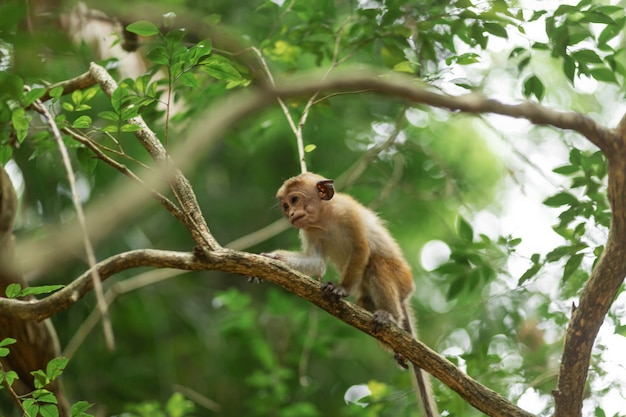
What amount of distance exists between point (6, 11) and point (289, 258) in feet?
12.4

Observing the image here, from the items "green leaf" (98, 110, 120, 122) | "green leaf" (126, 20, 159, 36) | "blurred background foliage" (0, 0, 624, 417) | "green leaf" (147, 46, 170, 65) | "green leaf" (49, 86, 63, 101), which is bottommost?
"blurred background foliage" (0, 0, 624, 417)

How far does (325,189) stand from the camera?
616 centimetres

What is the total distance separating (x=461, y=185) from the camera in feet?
28.7

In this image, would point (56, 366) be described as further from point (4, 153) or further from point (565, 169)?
point (565, 169)

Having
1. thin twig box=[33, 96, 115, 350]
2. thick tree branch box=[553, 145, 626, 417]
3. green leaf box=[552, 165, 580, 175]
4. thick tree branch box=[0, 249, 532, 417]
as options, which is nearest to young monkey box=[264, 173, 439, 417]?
thick tree branch box=[0, 249, 532, 417]

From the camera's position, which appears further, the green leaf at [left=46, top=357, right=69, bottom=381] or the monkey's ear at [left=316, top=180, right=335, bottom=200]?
the monkey's ear at [left=316, top=180, right=335, bottom=200]

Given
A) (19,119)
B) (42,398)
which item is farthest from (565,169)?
(42,398)

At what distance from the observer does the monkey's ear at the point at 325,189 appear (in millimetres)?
6141

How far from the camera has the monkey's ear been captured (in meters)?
6.14

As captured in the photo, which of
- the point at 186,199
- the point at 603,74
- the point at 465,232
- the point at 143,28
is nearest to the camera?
the point at 143,28

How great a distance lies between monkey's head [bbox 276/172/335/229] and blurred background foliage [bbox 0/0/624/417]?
72cm

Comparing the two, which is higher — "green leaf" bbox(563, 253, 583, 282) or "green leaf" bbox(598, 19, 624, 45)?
"green leaf" bbox(598, 19, 624, 45)

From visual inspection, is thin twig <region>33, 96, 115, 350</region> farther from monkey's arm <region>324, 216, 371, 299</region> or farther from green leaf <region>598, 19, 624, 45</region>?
green leaf <region>598, 19, 624, 45</region>

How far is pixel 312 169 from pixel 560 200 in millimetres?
5072
